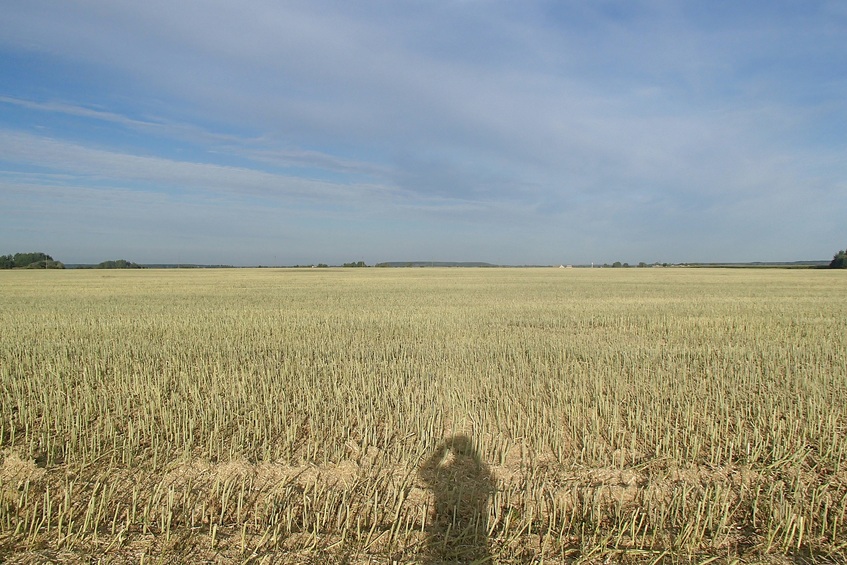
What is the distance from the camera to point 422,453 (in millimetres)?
4980

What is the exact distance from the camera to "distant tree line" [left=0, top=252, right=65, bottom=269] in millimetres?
88750

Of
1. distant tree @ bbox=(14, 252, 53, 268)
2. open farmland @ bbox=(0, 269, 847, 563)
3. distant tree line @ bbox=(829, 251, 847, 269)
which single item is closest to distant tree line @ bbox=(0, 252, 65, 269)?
distant tree @ bbox=(14, 252, 53, 268)

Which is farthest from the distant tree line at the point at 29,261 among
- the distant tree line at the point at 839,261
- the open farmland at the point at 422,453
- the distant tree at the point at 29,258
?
the distant tree line at the point at 839,261

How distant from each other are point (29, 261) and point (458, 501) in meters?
117

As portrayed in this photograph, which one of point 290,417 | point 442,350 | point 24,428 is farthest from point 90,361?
point 442,350

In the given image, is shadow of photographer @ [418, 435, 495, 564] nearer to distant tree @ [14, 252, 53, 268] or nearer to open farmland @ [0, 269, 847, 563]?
open farmland @ [0, 269, 847, 563]

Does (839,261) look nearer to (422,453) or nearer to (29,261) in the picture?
(422,453)

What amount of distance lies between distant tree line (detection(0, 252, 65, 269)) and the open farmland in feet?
326

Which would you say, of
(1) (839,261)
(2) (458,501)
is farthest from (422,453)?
(1) (839,261)

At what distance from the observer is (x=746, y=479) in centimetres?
450

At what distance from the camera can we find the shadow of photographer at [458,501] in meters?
3.45

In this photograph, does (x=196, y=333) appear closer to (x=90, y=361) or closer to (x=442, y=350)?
(x=90, y=361)

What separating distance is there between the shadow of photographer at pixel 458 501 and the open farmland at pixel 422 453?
24 millimetres

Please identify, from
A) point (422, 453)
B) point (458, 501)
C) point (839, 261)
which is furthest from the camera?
point (839, 261)
